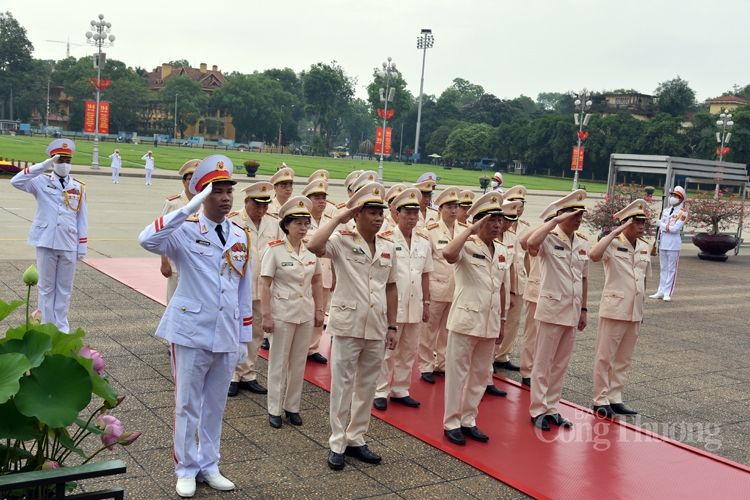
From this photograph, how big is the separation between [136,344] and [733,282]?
13.7m

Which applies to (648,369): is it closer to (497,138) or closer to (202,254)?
(202,254)

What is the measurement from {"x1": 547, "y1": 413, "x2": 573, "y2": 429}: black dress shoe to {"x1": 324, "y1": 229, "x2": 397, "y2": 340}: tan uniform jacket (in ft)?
6.49

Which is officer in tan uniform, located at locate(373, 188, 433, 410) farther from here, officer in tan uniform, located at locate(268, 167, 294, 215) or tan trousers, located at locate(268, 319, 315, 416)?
officer in tan uniform, located at locate(268, 167, 294, 215)

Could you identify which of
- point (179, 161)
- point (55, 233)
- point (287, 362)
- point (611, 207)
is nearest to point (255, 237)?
point (287, 362)

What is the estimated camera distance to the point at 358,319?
16.4ft

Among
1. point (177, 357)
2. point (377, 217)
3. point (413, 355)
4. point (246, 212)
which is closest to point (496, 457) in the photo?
point (413, 355)

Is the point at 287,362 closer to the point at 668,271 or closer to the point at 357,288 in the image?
Result: the point at 357,288

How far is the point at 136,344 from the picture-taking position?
7.36 meters

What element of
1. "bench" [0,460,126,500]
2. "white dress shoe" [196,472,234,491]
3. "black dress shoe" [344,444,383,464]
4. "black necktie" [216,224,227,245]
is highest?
"black necktie" [216,224,227,245]

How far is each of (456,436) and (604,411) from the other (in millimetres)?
1845

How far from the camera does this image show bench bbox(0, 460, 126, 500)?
6.97 feet

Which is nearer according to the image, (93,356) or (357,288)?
(93,356)

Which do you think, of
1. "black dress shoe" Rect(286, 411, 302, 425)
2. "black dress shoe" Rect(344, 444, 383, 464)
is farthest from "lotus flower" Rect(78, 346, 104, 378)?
"black dress shoe" Rect(286, 411, 302, 425)

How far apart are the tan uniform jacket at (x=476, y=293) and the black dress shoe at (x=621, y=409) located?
179cm
